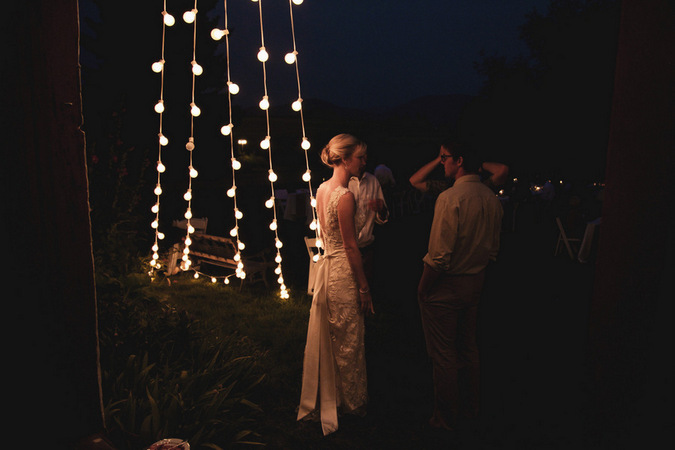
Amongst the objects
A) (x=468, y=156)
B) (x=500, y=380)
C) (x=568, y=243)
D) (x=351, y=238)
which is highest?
(x=468, y=156)

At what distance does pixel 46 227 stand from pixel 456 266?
2124mm

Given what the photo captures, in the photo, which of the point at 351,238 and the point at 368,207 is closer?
the point at 351,238

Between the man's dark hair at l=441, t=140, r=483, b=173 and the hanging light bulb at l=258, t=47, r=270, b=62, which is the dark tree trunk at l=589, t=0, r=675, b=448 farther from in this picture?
the hanging light bulb at l=258, t=47, r=270, b=62

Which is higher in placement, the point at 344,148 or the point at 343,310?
the point at 344,148

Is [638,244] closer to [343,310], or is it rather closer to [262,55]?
[343,310]

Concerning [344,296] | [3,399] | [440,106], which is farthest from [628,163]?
[440,106]

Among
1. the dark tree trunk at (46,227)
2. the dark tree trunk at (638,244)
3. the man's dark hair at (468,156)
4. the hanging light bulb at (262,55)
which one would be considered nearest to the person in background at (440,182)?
the man's dark hair at (468,156)

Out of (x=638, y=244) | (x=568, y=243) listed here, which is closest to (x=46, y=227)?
(x=638, y=244)

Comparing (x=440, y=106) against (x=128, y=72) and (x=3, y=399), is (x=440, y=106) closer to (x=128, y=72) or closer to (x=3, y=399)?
(x=128, y=72)

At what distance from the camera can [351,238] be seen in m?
2.55

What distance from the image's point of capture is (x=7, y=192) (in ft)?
2.84

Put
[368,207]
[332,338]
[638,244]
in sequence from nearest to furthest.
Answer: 1. [638,244]
2. [332,338]
3. [368,207]

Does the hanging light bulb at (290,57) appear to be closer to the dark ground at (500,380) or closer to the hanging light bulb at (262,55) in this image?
the hanging light bulb at (262,55)

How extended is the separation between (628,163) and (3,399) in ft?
4.77
